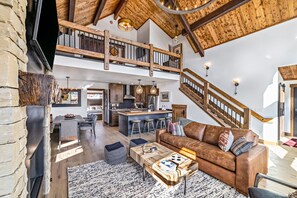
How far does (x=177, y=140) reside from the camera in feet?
11.5

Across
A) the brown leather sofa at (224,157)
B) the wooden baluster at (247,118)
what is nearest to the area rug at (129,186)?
A: the brown leather sofa at (224,157)

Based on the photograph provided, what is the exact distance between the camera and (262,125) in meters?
4.79

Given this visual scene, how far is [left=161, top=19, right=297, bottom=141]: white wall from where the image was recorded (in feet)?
14.6

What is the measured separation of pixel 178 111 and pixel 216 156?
13.2ft

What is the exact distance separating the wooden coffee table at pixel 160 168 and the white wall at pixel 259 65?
10.9 ft

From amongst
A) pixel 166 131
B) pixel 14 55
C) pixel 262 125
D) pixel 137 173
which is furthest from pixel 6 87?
pixel 262 125

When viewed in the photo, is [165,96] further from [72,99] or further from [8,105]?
[8,105]

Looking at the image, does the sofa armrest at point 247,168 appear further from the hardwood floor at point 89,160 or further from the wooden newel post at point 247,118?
the wooden newel post at point 247,118

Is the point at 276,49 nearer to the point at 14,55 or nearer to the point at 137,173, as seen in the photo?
the point at 137,173

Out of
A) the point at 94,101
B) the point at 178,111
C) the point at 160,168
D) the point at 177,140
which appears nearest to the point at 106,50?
the point at 177,140

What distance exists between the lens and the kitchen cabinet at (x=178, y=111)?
6.25m

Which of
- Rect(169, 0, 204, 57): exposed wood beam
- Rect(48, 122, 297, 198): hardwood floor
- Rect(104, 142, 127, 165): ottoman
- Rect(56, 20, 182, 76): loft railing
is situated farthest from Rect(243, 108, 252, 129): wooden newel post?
Rect(104, 142, 127, 165): ottoman

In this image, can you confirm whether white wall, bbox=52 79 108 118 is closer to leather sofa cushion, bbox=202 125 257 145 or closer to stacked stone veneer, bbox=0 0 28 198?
leather sofa cushion, bbox=202 125 257 145

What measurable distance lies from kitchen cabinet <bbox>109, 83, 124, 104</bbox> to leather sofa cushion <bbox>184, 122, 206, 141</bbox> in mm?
5013
